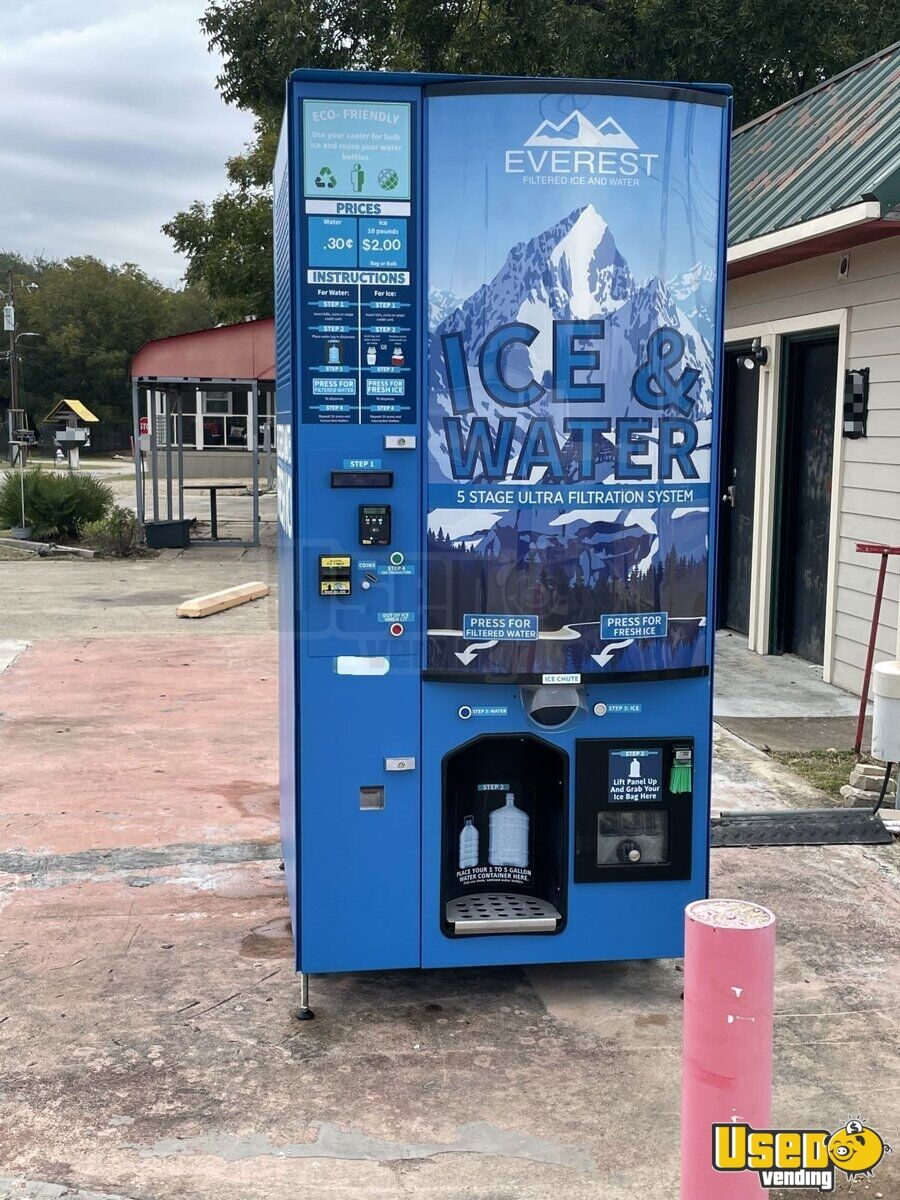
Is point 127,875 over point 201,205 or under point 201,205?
under

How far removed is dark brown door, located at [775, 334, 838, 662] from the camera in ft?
32.2

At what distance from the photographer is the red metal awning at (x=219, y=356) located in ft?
59.9

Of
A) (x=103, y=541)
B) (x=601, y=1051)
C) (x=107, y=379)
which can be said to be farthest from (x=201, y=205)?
(x=107, y=379)

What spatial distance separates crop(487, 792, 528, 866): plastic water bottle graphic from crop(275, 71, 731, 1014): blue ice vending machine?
247mm

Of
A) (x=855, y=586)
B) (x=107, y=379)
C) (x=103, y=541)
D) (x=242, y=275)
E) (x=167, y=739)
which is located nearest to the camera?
(x=167, y=739)

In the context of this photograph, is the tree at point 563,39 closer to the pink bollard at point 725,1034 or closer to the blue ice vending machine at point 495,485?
the blue ice vending machine at point 495,485

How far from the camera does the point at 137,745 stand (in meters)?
7.72

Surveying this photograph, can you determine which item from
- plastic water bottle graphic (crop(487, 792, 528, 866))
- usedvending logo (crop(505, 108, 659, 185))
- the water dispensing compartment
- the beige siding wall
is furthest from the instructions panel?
the beige siding wall

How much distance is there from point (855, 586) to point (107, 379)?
68.0 m

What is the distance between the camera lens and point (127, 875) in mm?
5512

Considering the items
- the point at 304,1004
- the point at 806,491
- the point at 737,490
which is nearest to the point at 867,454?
the point at 806,491

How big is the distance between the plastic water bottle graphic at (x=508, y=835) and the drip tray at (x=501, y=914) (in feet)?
0.43

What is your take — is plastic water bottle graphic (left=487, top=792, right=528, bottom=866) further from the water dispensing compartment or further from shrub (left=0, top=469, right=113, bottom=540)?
shrub (left=0, top=469, right=113, bottom=540)

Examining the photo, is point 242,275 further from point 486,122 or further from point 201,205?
point 486,122
